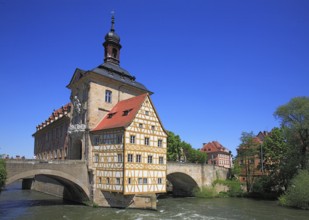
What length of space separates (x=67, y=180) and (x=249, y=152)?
24575mm

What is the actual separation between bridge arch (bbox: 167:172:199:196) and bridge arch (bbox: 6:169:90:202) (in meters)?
11.9

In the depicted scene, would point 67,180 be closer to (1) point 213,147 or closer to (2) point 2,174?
(2) point 2,174

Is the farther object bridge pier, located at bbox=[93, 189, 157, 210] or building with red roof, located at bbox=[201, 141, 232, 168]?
building with red roof, located at bbox=[201, 141, 232, 168]

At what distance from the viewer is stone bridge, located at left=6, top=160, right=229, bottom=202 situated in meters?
22.9

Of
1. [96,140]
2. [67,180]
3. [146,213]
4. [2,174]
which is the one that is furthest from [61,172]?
[146,213]

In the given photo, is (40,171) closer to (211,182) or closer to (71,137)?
(71,137)

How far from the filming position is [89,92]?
2867 cm

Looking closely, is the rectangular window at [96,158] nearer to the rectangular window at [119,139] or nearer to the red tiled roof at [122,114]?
the red tiled roof at [122,114]

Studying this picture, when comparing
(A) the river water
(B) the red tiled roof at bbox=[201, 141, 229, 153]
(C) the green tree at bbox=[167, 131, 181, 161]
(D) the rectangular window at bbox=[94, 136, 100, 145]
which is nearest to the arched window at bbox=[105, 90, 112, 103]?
(D) the rectangular window at bbox=[94, 136, 100, 145]

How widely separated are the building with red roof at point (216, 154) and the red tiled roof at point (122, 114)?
177 feet

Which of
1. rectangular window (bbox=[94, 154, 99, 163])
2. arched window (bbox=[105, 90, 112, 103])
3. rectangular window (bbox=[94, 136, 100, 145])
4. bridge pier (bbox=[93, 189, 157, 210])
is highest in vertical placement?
arched window (bbox=[105, 90, 112, 103])

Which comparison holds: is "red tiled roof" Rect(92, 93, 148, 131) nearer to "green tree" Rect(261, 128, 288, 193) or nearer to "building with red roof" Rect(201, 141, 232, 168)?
"green tree" Rect(261, 128, 288, 193)

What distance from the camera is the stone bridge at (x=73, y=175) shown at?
22922 millimetres

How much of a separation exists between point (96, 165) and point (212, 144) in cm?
5901
